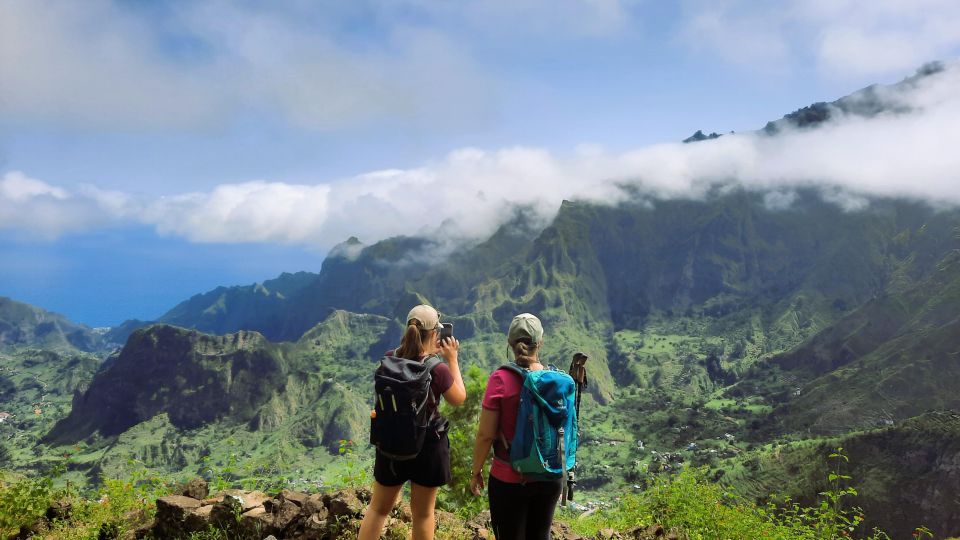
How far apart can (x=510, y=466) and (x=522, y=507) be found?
56 cm

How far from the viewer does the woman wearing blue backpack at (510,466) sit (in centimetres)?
626

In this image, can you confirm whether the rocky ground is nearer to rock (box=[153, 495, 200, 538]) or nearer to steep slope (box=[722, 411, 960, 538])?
rock (box=[153, 495, 200, 538])

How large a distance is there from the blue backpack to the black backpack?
1.21 meters

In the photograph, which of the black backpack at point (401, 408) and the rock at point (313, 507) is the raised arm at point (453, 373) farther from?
the rock at point (313, 507)

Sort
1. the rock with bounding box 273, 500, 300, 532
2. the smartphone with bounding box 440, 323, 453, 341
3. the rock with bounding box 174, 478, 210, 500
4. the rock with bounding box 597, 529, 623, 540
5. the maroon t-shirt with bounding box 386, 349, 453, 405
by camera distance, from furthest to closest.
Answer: the rock with bounding box 174, 478, 210, 500, the rock with bounding box 597, 529, 623, 540, the rock with bounding box 273, 500, 300, 532, the smartphone with bounding box 440, 323, 453, 341, the maroon t-shirt with bounding box 386, 349, 453, 405

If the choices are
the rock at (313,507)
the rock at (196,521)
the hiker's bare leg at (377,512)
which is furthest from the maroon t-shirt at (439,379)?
the rock at (196,521)

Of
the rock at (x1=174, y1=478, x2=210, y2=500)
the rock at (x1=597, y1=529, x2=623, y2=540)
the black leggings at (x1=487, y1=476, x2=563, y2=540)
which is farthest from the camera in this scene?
the rock at (x1=174, y1=478, x2=210, y2=500)

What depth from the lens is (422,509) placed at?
681 centimetres

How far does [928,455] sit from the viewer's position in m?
102

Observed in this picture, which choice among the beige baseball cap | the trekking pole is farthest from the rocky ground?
the beige baseball cap

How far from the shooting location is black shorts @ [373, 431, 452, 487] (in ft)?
21.7

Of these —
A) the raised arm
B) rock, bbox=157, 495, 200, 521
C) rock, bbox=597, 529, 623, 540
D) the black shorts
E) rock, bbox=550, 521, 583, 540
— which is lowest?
rock, bbox=597, 529, 623, 540

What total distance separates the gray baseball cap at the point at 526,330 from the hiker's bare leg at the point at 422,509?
2297 mm

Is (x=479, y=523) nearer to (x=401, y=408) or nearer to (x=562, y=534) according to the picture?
(x=562, y=534)
